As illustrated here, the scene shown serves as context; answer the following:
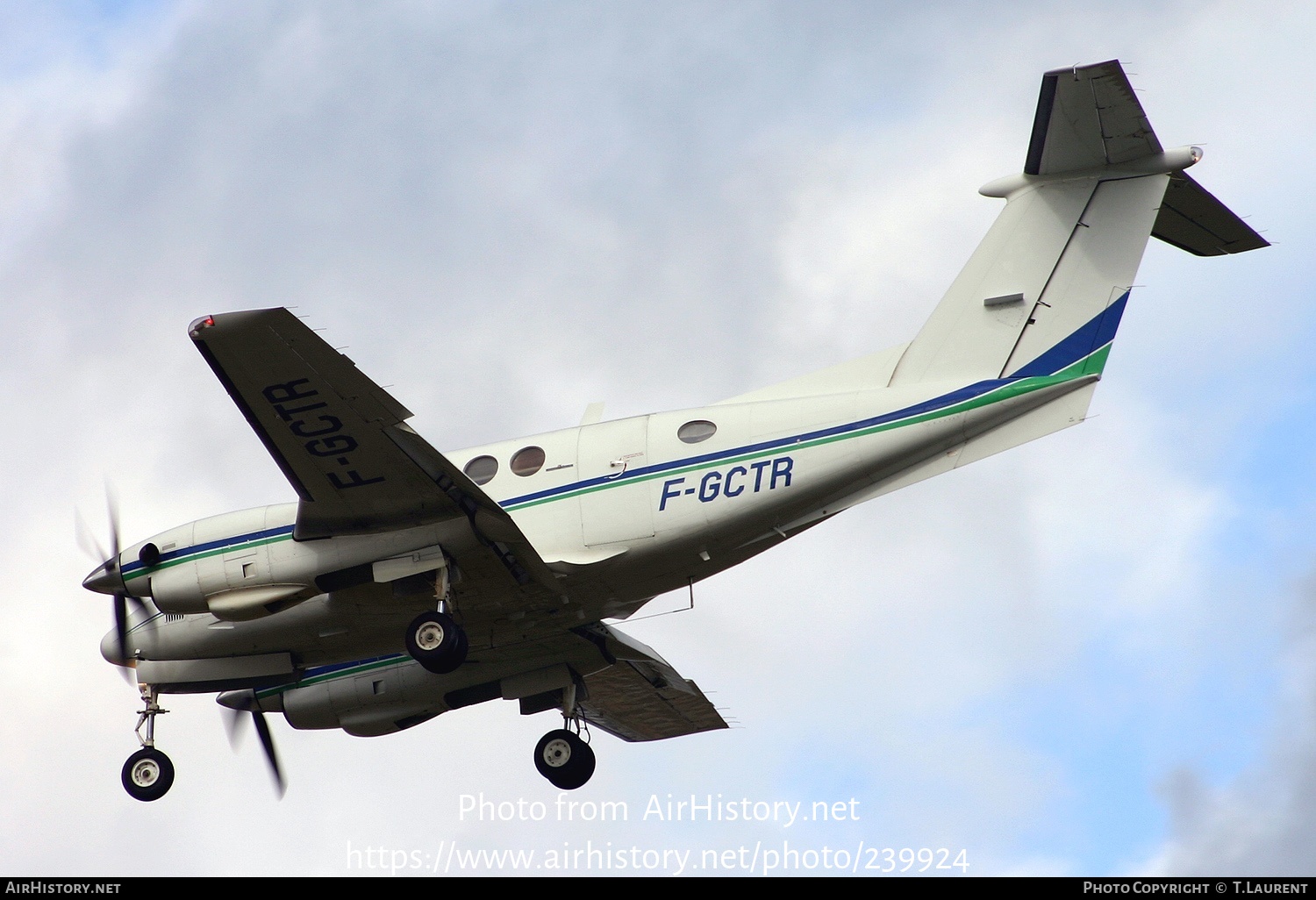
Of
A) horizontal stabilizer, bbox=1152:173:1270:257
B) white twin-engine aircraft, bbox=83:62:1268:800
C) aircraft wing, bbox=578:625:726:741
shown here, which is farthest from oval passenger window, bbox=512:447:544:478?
horizontal stabilizer, bbox=1152:173:1270:257

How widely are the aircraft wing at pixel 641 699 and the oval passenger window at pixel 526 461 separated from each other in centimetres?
389

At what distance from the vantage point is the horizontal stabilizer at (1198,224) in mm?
18297

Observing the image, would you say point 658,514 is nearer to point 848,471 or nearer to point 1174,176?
point 848,471

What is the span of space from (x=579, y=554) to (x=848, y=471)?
346 centimetres

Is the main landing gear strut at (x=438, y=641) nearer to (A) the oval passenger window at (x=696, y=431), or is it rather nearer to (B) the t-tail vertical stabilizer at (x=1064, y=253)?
(A) the oval passenger window at (x=696, y=431)

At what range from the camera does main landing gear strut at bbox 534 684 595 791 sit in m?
21.9

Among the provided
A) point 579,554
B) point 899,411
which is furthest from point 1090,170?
point 579,554

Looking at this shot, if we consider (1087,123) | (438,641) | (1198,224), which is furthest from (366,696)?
(1198,224)

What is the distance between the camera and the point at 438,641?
1805 centimetres

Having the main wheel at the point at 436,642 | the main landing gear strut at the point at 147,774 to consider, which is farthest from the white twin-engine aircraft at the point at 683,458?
the main landing gear strut at the point at 147,774

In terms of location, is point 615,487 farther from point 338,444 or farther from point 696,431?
point 338,444

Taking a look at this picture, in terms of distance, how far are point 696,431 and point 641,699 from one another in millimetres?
6980

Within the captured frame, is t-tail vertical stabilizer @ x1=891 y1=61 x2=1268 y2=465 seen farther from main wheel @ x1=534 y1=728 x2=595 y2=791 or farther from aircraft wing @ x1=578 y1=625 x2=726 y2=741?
main wheel @ x1=534 y1=728 x2=595 y2=791

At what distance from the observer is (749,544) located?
18.8 meters
